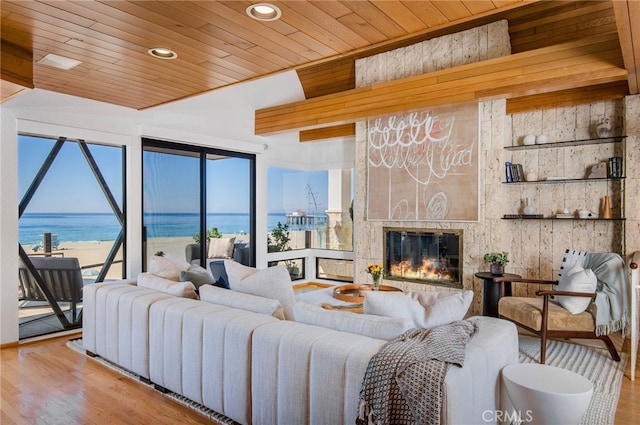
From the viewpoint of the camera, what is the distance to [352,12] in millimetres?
2457

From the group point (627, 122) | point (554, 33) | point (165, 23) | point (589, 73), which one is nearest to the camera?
point (165, 23)

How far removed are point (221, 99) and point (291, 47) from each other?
3.39 metres

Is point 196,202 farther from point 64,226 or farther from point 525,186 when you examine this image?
point 525,186

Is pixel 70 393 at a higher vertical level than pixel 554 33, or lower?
lower

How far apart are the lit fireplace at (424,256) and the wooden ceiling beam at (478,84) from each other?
5.20 feet

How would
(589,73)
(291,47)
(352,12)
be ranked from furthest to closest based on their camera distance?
(589,73), (291,47), (352,12)

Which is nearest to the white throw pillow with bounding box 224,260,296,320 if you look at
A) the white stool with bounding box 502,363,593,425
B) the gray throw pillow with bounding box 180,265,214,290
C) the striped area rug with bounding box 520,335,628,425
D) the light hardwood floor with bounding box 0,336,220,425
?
the gray throw pillow with bounding box 180,265,214,290

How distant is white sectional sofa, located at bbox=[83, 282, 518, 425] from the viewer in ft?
6.28

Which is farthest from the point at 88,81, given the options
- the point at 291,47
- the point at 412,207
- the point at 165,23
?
the point at 412,207

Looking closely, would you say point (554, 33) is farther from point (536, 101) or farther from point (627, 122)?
point (627, 122)

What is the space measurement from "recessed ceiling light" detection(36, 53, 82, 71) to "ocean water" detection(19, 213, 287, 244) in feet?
5.59

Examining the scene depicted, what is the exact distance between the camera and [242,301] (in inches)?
110

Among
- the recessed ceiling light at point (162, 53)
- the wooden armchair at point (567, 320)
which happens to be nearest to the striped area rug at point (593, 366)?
the wooden armchair at point (567, 320)

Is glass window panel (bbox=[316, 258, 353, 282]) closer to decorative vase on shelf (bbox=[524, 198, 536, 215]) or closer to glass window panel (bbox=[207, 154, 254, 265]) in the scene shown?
glass window panel (bbox=[207, 154, 254, 265])
